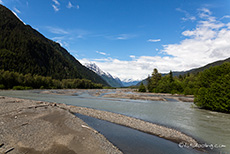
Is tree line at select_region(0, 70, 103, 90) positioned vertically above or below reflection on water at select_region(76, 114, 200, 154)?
above

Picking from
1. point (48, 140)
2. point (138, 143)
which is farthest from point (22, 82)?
point (138, 143)

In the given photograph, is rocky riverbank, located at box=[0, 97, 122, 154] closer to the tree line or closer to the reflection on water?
the reflection on water

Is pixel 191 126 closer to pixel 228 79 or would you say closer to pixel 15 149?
pixel 228 79

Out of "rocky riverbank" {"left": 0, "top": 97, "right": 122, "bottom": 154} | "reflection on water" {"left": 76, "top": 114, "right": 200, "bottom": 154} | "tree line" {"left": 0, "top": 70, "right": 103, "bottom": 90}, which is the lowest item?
"reflection on water" {"left": 76, "top": 114, "right": 200, "bottom": 154}

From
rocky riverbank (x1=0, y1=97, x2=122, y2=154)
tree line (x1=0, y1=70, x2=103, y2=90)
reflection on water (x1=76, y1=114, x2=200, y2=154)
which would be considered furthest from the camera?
tree line (x1=0, y1=70, x2=103, y2=90)

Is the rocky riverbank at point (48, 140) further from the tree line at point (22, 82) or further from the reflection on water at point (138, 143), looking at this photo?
the tree line at point (22, 82)

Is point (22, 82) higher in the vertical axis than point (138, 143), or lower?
higher

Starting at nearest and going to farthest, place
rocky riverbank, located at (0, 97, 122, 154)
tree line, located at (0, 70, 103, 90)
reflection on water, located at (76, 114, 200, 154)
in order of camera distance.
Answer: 1. rocky riverbank, located at (0, 97, 122, 154)
2. reflection on water, located at (76, 114, 200, 154)
3. tree line, located at (0, 70, 103, 90)

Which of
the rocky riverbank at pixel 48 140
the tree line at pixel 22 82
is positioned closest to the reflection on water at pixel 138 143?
the rocky riverbank at pixel 48 140

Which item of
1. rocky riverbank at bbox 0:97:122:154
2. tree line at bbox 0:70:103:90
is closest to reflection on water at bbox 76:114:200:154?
rocky riverbank at bbox 0:97:122:154

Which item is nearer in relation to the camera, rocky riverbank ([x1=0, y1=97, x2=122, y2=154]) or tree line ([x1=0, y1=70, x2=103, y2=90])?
rocky riverbank ([x1=0, y1=97, x2=122, y2=154])

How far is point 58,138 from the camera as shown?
1329 cm

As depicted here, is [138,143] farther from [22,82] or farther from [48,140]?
[22,82]

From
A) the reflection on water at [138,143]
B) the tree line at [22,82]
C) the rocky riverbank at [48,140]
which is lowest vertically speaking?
the reflection on water at [138,143]
